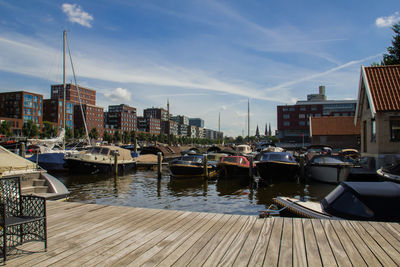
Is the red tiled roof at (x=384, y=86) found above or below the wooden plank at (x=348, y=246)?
above

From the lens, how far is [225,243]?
212 inches

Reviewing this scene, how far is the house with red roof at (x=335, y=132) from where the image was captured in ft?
178

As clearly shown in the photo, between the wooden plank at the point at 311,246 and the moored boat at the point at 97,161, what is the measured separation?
86.9 ft

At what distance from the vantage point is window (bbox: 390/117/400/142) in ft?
70.6

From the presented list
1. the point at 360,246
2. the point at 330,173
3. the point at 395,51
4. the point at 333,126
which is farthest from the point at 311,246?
the point at 333,126

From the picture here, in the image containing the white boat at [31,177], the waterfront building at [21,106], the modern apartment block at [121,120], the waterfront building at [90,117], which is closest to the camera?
the white boat at [31,177]

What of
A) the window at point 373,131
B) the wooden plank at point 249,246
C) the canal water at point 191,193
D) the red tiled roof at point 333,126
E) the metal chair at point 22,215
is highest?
the red tiled roof at point 333,126

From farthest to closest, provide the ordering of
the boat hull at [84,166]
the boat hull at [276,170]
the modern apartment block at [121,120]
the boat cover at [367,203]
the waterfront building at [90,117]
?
the modern apartment block at [121,120] → the waterfront building at [90,117] → the boat hull at [84,166] → the boat hull at [276,170] → the boat cover at [367,203]

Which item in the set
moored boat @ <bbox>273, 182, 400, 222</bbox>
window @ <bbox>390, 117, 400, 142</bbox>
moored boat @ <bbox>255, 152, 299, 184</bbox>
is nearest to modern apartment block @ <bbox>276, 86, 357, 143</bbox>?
window @ <bbox>390, 117, 400, 142</bbox>

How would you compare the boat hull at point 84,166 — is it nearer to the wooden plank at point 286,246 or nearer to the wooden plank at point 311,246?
the wooden plank at point 286,246

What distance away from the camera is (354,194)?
8414 millimetres

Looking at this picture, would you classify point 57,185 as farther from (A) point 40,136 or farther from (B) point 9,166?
(A) point 40,136

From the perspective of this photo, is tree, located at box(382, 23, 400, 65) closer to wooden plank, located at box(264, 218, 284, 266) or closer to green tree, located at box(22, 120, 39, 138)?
wooden plank, located at box(264, 218, 284, 266)

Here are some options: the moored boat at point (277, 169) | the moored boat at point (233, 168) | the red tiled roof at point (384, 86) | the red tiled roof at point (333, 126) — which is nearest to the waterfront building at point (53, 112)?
the red tiled roof at point (333, 126)
